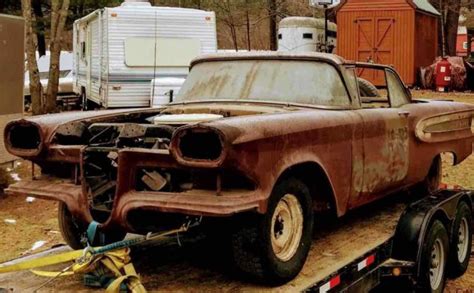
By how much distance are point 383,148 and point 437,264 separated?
3.26 ft

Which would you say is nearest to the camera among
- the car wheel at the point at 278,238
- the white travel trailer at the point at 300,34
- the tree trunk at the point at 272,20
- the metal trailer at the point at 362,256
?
the car wheel at the point at 278,238

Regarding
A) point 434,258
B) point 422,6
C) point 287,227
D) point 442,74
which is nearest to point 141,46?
point 434,258

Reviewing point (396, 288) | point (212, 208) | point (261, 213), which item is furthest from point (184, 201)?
point (396, 288)

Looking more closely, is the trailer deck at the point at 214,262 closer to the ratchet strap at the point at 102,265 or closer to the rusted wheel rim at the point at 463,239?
the ratchet strap at the point at 102,265

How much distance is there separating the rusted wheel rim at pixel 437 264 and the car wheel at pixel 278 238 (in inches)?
58.0

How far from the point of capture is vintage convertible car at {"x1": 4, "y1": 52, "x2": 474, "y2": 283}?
3.68 m

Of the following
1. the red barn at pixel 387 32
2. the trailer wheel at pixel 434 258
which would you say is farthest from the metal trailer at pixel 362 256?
the red barn at pixel 387 32

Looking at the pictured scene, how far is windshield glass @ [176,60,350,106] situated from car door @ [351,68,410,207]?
0.29 metres

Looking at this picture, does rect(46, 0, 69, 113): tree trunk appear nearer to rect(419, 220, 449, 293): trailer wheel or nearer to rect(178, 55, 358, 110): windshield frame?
rect(178, 55, 358, 110): windshield frame

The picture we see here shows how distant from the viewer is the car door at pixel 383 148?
5.06 metres

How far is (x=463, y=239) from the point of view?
19.9 feet

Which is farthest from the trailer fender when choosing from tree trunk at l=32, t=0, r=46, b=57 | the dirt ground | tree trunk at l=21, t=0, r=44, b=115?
tree trunk at l=32, t=0, r=46, b=57

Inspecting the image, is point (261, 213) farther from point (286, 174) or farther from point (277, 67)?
point (277, 67)

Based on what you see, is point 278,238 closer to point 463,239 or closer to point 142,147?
point 142,147
